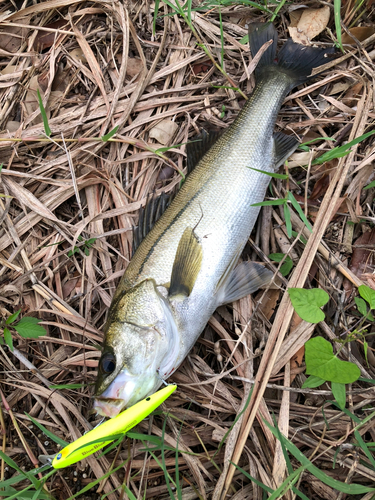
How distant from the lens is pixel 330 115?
3041 millimetres

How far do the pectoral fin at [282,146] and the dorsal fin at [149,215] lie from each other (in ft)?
2.98

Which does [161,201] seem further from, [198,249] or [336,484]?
[336,484]

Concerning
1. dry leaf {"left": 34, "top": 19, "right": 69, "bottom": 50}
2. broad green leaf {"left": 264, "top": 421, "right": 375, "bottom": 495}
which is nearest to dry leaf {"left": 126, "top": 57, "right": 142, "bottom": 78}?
dry leaf {"left": 34, "top": 19, "right": 69, "bottom": 50}

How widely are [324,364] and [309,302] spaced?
0.40 m

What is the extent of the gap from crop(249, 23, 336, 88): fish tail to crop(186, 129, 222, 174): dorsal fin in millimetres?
671

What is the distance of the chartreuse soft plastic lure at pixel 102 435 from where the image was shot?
2156 mm

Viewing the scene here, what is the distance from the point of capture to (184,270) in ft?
8.19

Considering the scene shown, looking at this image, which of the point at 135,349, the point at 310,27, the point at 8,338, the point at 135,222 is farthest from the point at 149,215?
the point at 310,27

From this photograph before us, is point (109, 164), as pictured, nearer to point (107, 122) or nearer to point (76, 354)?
point (107, 122)

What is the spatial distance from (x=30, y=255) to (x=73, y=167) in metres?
0.86

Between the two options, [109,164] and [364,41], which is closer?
[364,41]

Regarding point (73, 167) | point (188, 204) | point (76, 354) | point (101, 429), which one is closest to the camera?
point (101, 429)

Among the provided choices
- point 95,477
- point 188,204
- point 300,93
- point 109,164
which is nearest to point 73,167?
point 109,164

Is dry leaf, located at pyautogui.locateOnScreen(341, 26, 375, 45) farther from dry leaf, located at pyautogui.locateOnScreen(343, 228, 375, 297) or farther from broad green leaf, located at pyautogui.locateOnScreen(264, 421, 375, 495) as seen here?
broad green leaf, located at pyautogui.locateOnScreen(264, 421, 375, 495)
